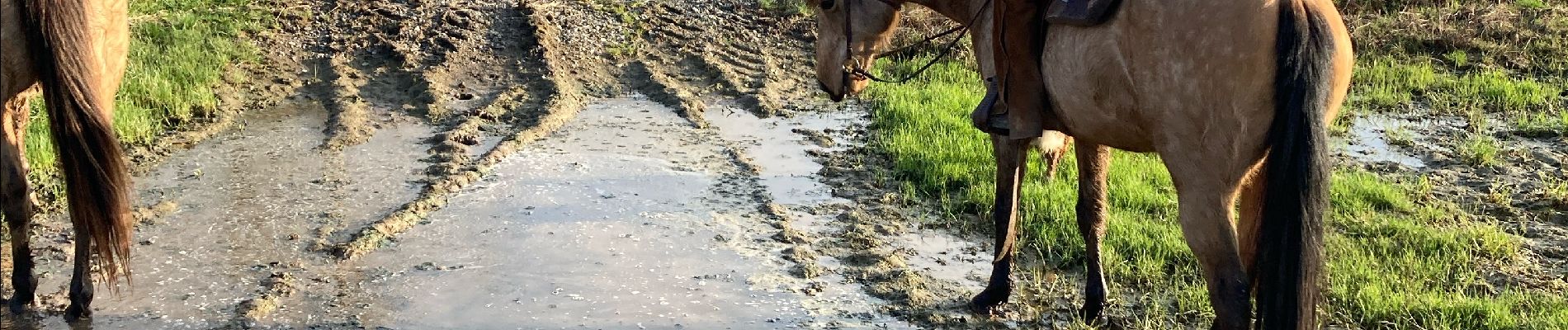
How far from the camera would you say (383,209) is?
18.5 feet

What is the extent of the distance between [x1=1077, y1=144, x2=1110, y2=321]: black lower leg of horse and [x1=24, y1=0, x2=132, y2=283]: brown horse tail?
3.32 meters

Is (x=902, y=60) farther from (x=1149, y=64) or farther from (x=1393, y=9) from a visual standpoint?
(x=1149, y=64)

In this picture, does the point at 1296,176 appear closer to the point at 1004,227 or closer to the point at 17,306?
the point at 1004,227

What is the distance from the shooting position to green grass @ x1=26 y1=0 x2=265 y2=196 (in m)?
6.50

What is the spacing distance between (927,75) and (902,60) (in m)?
0.52

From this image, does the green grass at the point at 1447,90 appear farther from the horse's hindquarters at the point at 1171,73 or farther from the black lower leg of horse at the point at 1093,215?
the horse's hindquarters at the point at 1171,73

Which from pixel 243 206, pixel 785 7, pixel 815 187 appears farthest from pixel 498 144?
pixel 785 7

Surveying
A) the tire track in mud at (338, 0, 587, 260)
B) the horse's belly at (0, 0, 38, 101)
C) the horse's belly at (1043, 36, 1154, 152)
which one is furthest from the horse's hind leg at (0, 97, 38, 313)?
the horse's belly at (1043, 36, 1154, 152)

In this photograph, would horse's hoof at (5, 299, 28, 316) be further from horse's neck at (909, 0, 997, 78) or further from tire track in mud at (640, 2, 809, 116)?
tire track in mud at (640, 2, 809, 116)

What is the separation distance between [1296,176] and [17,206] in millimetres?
4073

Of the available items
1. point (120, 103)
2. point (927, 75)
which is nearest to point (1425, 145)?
point (927, 75)

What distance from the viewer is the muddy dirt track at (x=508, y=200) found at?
454 cm

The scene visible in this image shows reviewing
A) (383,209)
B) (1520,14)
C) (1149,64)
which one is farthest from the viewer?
(1520,14)

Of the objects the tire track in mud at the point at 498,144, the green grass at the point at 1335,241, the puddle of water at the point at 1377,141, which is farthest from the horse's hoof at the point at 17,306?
the puddle of water at the point at 1377,141
